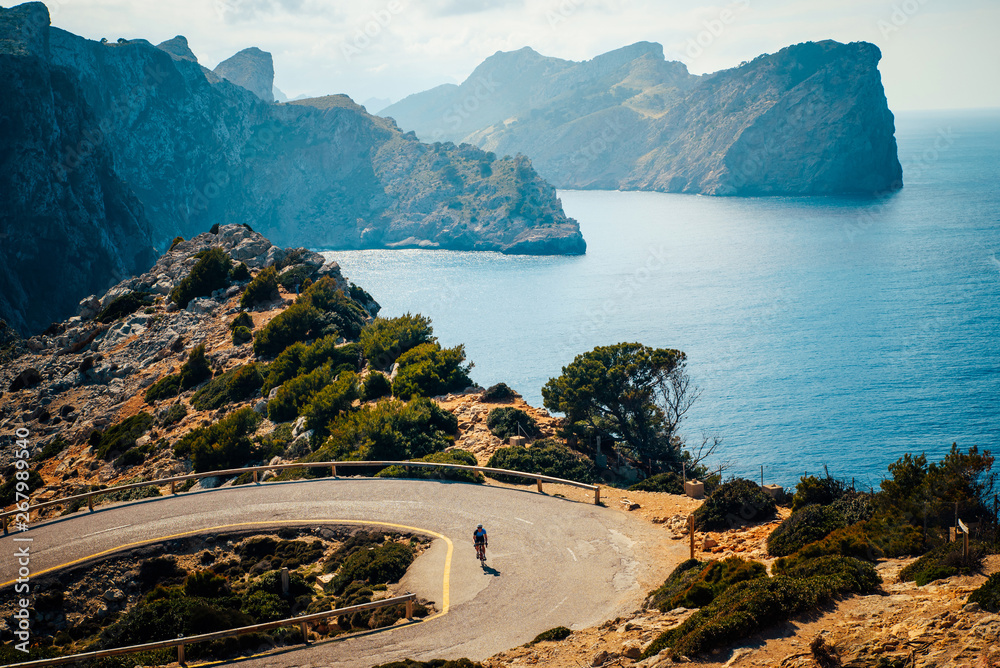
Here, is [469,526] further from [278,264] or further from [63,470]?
[278,264]

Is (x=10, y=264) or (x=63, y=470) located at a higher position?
(x=10, y=264)

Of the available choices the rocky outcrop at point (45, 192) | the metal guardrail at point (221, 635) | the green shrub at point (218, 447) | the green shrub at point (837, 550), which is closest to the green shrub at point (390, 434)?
the green shrub at point (218, 447)

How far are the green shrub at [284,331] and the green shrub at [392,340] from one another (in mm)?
6344

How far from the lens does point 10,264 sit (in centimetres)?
13438

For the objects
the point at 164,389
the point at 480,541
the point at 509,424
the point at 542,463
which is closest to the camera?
the point at 480,541

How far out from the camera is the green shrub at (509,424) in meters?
37.8

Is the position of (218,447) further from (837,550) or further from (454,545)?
(837,550)

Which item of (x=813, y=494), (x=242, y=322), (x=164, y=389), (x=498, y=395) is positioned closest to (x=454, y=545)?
(x=813, y=494)

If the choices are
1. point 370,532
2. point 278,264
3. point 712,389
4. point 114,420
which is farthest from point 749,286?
point 370,532

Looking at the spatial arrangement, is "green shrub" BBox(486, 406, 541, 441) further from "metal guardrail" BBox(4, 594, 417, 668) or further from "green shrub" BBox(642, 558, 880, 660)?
"green shrub" BBox(642, 558, 880, 660)

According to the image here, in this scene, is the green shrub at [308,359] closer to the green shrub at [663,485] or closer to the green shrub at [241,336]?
the green shrub at [241,336]

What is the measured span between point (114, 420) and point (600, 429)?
39316 mm

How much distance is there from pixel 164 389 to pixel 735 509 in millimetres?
48123

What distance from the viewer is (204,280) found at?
73.6m
